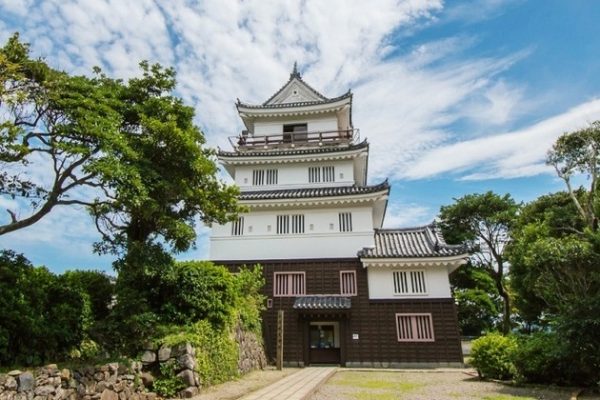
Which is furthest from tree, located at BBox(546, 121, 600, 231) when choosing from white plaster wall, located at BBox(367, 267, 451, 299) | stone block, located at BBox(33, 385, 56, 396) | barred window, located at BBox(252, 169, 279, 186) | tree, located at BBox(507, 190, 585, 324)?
stone block, located at BBox(33, 385, 56, 396)

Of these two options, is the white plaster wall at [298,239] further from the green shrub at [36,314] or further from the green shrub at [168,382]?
the green shrub at [36,314]

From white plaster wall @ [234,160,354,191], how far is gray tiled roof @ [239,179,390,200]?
59cm

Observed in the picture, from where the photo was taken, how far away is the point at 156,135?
27.9 ft

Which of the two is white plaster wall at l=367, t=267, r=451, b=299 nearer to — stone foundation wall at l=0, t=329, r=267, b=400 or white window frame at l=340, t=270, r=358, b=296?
white window frame at l=340, t=270, r=358, b=296

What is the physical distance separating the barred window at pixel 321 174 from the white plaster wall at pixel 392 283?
617 cm

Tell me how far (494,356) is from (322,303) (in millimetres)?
7731

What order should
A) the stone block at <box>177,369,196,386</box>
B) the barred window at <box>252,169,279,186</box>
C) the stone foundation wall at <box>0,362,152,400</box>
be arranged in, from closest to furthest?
the stone foundation wall at <box>0,362,152,400</box> → the stone block at <box>177,369,196,386</box> → the barred window at <box>252,169,279,186</box>

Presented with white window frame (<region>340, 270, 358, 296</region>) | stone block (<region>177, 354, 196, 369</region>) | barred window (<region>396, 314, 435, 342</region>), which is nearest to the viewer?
stone block (<region>177, 354, 196, 369</region>)

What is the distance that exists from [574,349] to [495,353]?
2571 mm

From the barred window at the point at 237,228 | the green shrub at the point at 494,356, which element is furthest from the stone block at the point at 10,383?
the barred window at the point at 237,228

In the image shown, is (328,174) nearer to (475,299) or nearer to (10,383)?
(475,299)

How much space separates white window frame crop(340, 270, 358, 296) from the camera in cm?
1819

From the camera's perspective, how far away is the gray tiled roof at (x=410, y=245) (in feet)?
59.2

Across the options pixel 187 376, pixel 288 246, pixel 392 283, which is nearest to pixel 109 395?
pixel 187 376
